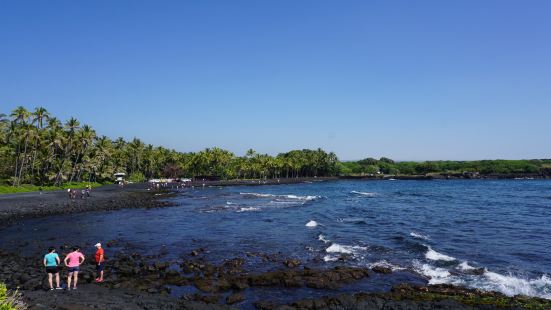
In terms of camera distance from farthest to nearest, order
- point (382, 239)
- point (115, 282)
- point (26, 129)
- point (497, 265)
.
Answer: point (26, 129) → point (382, 239) → point (497, 265) → point (115, 282)

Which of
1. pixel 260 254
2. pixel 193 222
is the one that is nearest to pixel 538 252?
pixel 260 254

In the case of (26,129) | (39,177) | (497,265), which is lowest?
(497,265)

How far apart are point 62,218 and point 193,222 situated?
53.3 feet

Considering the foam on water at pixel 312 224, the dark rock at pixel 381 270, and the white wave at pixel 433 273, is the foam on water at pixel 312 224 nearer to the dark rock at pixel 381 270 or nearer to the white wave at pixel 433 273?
the white wave at pixel 433 273

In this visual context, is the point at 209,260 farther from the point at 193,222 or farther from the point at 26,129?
the point at 26,129

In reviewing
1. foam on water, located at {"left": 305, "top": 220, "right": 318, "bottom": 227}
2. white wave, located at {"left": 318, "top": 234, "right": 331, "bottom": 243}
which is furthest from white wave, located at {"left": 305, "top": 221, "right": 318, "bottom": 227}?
white wave, located at {"left": 318, "top": 234, "right": 331, "bottom": 243}

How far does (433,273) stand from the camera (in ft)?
80.5

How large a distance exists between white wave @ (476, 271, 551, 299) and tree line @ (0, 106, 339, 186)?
80368mm

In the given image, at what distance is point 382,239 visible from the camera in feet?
122

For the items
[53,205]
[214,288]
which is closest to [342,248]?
[214,288]

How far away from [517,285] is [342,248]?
13085 mm

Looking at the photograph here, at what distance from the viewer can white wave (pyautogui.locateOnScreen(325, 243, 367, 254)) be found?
3124cm

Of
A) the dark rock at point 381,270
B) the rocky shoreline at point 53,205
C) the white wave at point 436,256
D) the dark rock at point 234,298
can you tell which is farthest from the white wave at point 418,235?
the rocky shoreline at point 53,205

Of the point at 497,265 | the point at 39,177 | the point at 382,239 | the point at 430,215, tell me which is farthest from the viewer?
the point at 39,177
